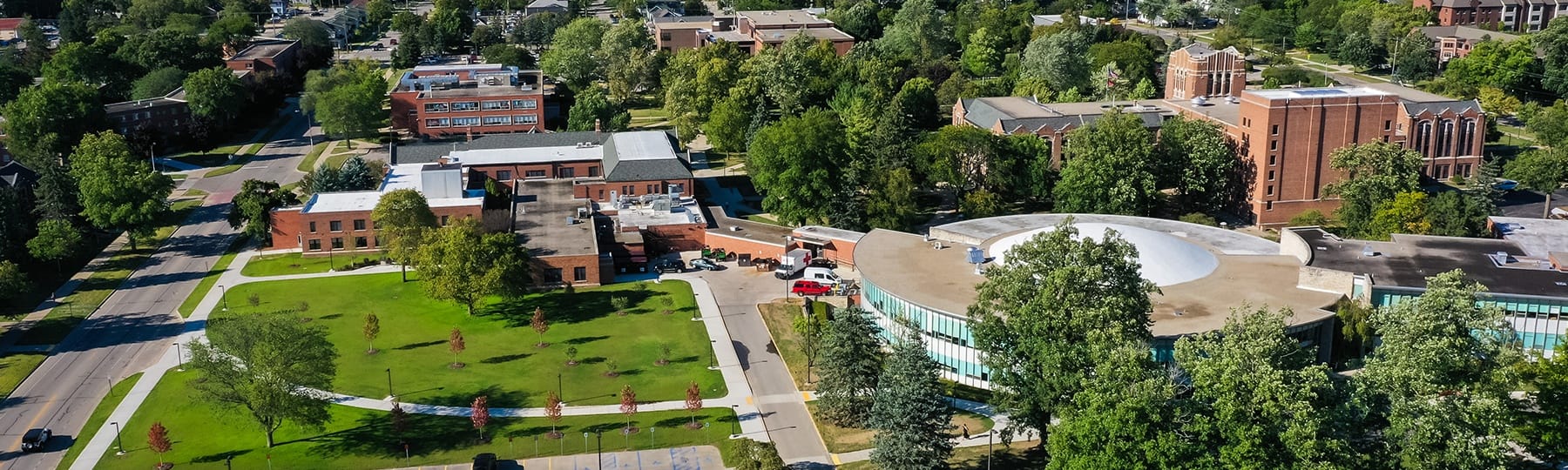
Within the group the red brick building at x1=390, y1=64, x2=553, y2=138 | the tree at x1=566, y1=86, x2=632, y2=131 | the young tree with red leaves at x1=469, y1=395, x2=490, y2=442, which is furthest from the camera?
A: the red brick building at x1=390, y1=64, x2=553, y2=138

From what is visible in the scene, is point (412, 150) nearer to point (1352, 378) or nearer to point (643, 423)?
point (643, 423)

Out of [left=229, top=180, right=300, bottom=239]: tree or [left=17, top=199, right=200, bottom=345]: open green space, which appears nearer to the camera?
[left=17, top=199, right=200, bottom=345]: open green space

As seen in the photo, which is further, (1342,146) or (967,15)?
(967,15)

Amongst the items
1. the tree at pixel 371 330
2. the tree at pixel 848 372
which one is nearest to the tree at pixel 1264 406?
the tree at pixel 848 372

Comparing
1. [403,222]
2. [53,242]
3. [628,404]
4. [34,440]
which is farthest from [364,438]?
[53,242]

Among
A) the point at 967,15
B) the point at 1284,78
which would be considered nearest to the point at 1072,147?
the point at 1284,78

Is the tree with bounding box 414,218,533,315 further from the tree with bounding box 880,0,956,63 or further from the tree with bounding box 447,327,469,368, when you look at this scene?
the tree with bounding box 880,0,956,63

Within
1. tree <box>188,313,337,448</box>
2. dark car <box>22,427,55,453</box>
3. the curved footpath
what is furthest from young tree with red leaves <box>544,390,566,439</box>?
dark car <box>22,427,55,453</box>

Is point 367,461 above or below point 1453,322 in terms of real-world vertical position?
below
